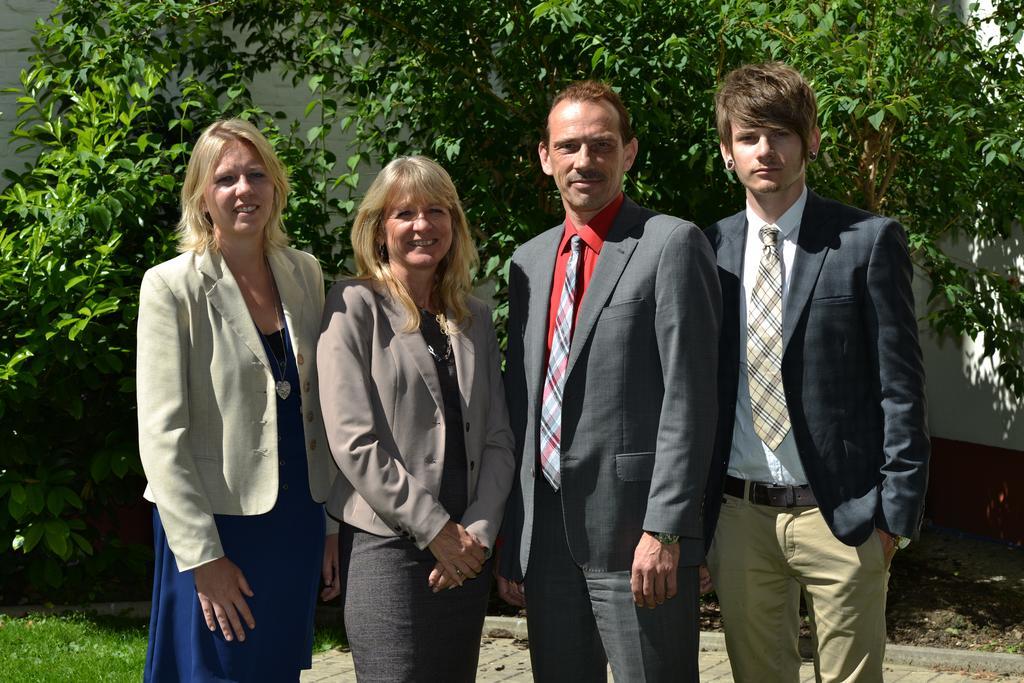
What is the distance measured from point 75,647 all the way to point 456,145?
10.7 feet

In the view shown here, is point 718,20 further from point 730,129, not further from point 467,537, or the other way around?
point 467,537

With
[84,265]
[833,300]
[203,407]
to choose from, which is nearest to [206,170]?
[203,407]

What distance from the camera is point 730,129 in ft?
11.9

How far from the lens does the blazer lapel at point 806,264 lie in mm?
3408

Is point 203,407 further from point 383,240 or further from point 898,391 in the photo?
point 898,391

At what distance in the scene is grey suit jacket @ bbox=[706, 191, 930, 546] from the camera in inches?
131

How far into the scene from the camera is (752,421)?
350 centimetres

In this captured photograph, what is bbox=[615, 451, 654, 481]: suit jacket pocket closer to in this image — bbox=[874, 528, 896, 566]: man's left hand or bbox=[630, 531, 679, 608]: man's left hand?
bbox=[630, 531, 679, 608]: man's left hand

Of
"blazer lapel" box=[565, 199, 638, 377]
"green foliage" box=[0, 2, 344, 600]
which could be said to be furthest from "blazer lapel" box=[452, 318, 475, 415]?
"green foliage" box=[0, 2, 344, 600]

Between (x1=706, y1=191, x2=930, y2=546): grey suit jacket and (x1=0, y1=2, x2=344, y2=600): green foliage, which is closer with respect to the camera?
(x1=706, y1=191, x2=930, y2=546): grey suit jacket

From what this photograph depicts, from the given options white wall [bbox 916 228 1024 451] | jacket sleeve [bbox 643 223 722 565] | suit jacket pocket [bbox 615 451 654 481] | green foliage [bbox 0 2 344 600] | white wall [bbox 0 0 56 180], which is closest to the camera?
jacket sleeve [bbox 643 223 722 565]

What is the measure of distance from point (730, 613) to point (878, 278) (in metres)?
1.10

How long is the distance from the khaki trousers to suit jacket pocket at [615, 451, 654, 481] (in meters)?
0.36

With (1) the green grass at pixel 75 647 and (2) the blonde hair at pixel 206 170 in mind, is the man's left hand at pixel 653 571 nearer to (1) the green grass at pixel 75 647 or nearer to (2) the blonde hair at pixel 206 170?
(2) the blonde hair at pixel 206 170
